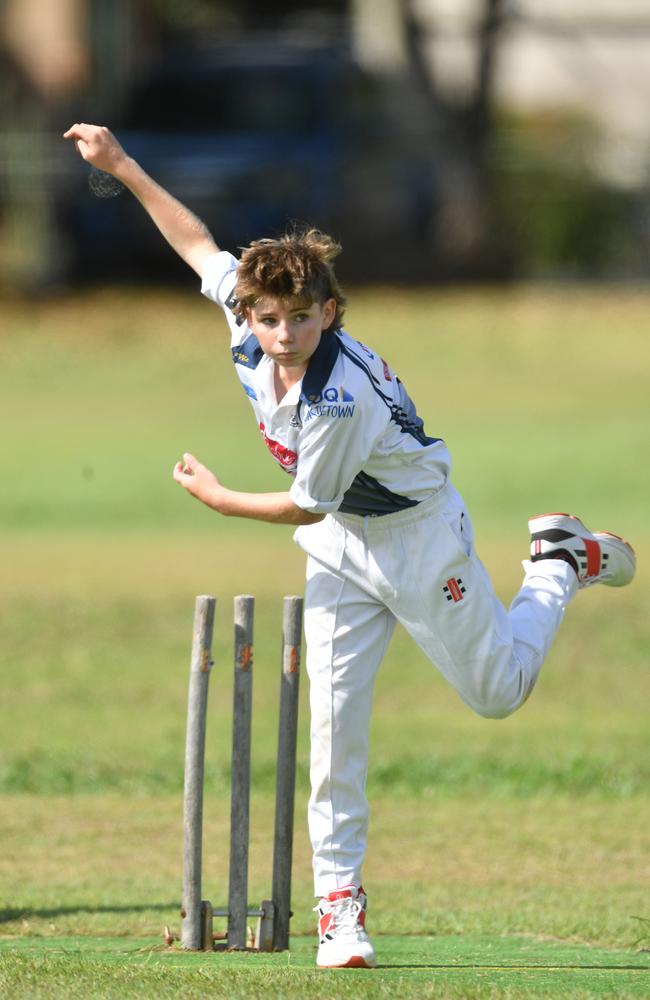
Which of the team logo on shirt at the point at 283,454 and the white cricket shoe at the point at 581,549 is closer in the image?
the team logo on shirt at the point at 283,454

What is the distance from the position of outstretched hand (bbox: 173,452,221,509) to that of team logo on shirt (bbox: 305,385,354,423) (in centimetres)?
33

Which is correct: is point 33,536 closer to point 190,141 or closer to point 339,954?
point 190,141

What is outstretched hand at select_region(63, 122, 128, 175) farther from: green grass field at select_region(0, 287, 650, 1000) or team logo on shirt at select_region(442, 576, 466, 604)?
green grass field at select_region(0, 287, 650, 1000)

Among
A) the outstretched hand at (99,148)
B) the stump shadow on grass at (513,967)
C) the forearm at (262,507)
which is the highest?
the outstretched hand at (99,148)

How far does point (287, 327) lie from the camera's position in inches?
190

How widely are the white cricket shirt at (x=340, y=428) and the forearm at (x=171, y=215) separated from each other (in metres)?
0.16

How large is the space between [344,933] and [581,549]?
1430 mm

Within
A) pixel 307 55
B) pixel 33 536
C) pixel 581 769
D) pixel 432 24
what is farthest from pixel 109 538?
pixel 432 24

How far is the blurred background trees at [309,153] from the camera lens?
78.0 feet

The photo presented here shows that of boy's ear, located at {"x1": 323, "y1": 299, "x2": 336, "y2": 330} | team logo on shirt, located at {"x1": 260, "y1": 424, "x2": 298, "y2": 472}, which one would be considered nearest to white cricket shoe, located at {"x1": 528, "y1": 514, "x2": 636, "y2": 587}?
team logo on shirt, located at {"x1": 260, "y1": 424, "x2": 298, "y2": 472}

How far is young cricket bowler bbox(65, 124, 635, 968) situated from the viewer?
4887 mm

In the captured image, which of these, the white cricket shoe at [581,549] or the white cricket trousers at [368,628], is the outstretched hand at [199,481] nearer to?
the white cricket trousers at [368,628]

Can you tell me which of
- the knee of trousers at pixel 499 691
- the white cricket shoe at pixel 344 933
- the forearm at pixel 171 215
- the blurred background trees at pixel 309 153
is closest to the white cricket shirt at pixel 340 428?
the forearm at pixel 171 215

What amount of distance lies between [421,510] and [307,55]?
20.7 metres
